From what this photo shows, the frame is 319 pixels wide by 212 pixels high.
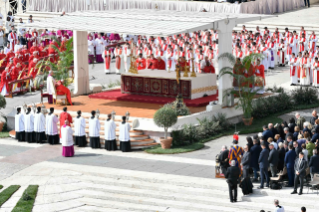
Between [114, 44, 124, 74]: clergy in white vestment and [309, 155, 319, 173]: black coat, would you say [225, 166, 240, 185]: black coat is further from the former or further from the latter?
[114, 44, 124, 74]: clergy in white vestment

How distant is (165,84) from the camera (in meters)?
29.7

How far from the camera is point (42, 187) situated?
21.8 m

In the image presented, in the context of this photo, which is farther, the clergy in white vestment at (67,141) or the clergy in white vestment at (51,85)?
the clergy in white vestment at (51,85)

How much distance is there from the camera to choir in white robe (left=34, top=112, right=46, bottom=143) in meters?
26.4

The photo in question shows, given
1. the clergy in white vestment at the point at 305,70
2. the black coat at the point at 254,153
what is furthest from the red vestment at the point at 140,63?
the black coat at the point at 254,153

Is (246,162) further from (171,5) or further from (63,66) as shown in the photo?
(171,5)

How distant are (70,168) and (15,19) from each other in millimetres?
28943

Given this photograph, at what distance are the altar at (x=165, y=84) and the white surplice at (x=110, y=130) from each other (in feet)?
16.4

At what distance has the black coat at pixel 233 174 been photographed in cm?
1950

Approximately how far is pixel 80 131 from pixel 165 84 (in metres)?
5.26

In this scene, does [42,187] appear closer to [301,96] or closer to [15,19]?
[301,96]

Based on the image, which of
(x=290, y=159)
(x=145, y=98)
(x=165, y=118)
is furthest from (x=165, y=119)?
(x=290, y=159)

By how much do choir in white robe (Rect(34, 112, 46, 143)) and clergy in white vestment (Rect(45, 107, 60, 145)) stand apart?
0.29m

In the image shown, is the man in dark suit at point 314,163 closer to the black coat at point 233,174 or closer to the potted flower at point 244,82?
the black coat at point 233,174
